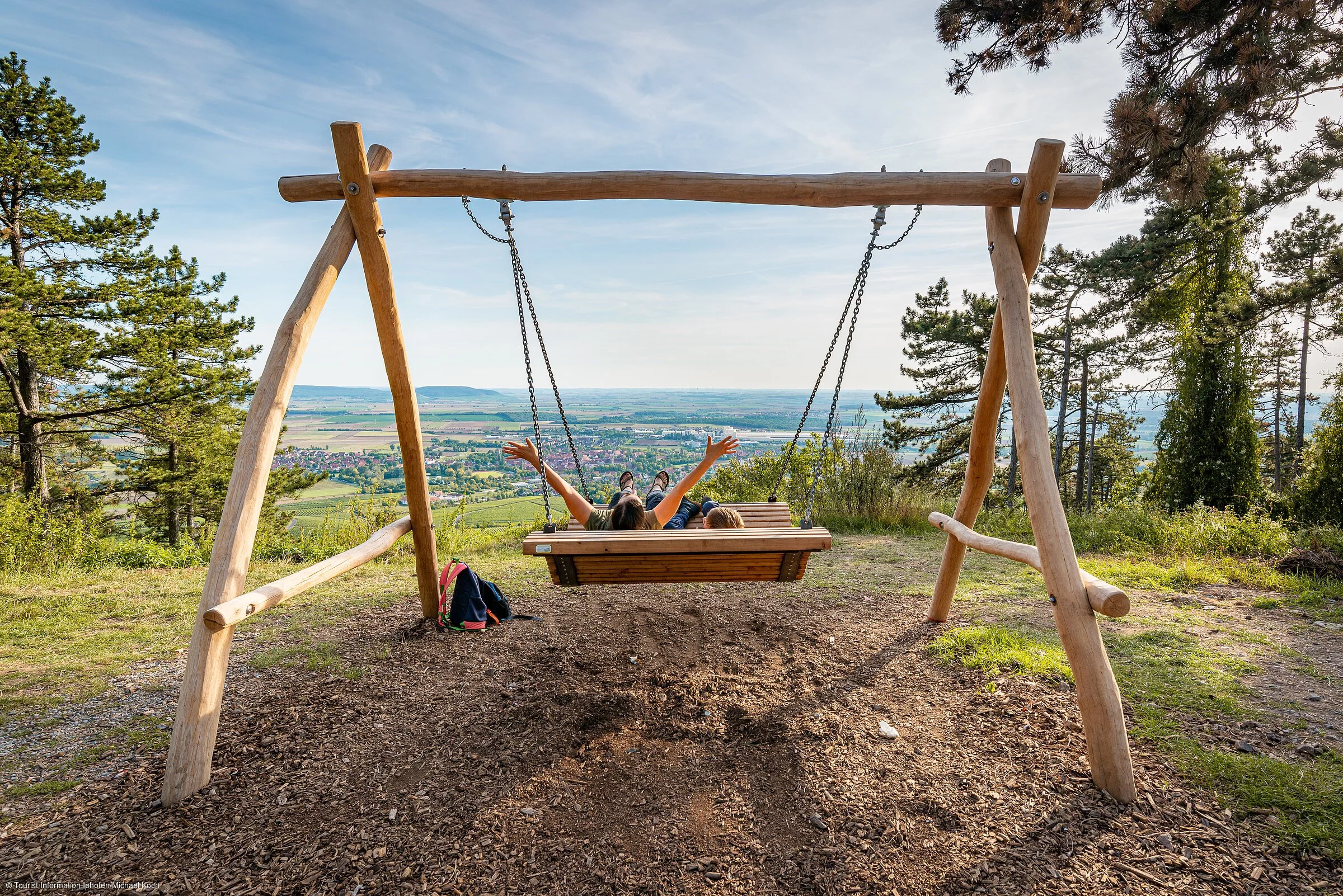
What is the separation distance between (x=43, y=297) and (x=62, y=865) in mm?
15717

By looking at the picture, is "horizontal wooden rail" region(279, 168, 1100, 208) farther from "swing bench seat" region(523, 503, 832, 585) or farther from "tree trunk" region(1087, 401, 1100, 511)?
"tree trunk" region(1087, 401, 1100, 511)

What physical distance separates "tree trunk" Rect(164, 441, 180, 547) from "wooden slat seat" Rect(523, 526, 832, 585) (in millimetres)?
18368

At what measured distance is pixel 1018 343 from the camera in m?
2.82

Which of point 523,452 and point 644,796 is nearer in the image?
point 644,796

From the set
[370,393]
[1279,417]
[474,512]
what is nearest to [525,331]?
[474,512]

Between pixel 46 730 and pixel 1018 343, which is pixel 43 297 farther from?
pixel 1018 343

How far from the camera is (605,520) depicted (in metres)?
3.93

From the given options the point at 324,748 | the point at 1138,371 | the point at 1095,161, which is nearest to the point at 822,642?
the point at 324,748

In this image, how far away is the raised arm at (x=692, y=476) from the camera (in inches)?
154

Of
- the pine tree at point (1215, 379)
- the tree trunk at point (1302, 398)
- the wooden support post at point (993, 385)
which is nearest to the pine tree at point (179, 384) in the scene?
the wooden support post at point (993, 385)

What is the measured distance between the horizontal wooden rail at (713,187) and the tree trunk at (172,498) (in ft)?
58.5

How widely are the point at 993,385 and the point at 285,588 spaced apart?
3.65m

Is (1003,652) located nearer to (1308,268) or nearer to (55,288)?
(1308,268)

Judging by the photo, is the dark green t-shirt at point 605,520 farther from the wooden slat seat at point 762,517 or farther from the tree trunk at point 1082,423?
the tree trunk at point 1082,423
